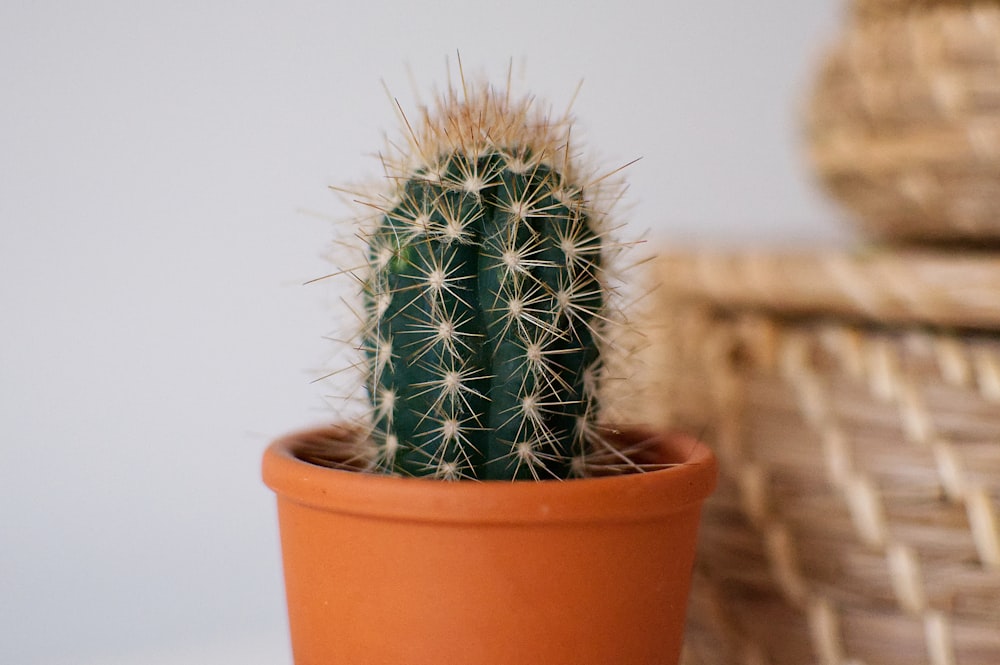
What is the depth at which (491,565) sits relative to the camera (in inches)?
21.7

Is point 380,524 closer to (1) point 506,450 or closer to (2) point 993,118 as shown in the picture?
(1) point 506,450

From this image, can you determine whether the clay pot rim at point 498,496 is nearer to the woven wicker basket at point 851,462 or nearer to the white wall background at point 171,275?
the woven wicker basket at point 851,462

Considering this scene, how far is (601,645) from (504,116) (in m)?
0.34

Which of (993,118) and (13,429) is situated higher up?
Answer: (993,118)

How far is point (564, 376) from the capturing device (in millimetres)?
619

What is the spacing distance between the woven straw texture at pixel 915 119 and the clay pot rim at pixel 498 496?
1.05 feet

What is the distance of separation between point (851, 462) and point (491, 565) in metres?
0.32

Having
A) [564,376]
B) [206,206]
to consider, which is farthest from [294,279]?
[564,376]

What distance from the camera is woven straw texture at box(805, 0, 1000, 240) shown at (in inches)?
27.8

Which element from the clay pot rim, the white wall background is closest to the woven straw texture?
the white wall background

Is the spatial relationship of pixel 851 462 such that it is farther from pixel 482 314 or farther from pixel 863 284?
pixel 482 314

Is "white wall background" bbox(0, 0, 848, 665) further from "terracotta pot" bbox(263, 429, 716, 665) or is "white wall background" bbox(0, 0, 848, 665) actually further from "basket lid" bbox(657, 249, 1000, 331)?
"terracotta pot" bbox(263, 429, 716, 665)

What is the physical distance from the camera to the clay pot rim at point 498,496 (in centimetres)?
54

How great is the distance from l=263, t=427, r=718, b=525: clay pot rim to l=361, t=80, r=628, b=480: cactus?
5cm
